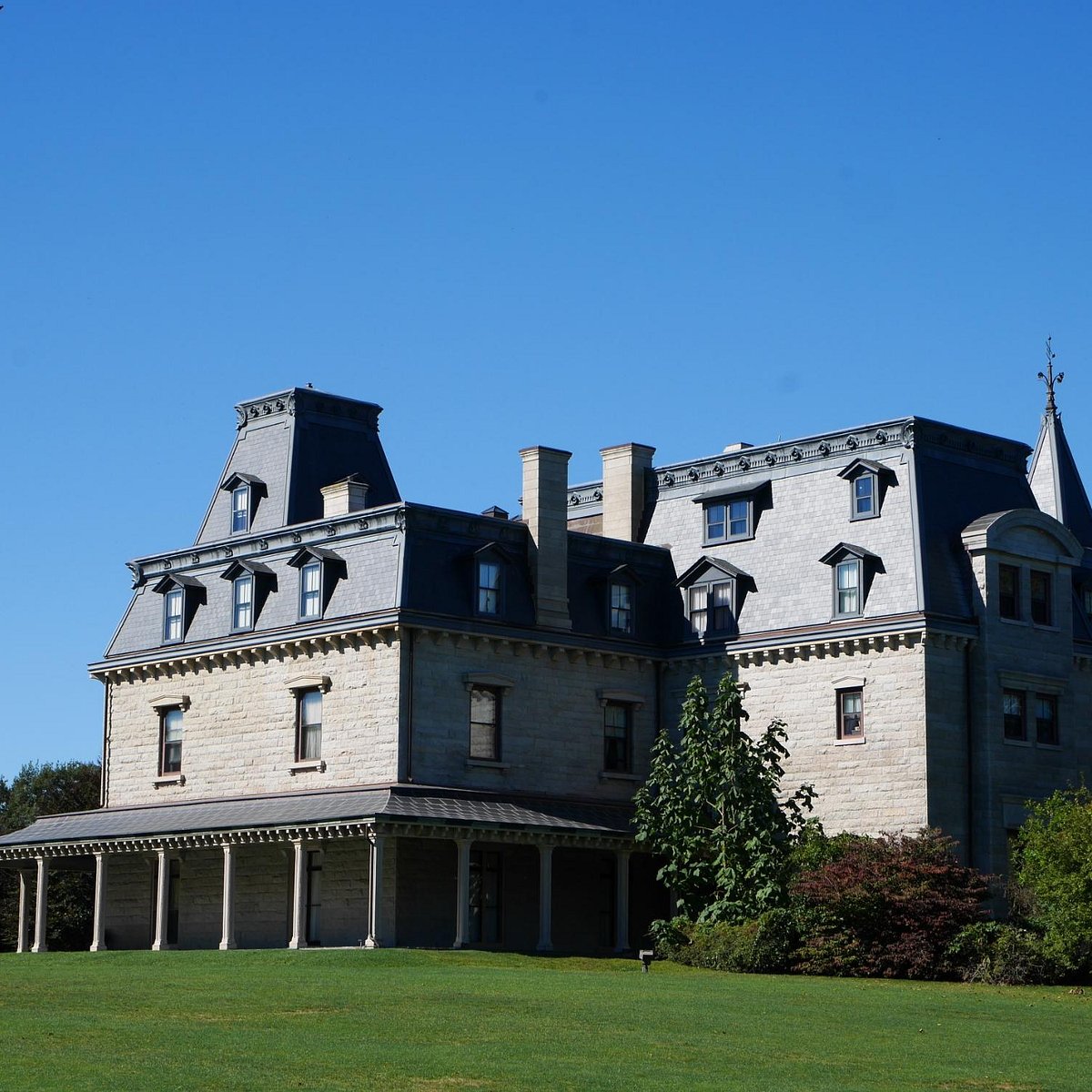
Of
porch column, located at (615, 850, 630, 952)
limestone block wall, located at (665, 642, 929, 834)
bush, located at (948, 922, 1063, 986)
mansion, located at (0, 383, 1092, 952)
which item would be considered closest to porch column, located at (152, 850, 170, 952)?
mansion, located at (0, 383, 1092, 952)

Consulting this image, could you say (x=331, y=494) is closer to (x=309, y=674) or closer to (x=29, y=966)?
(x=309, y=674)

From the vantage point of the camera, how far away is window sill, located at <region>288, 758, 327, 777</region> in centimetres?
4984

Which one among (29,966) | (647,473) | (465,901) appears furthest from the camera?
(647,473)

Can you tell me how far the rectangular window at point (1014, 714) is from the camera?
163 feet

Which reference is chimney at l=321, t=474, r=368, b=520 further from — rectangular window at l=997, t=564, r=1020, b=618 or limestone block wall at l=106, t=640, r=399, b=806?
rectangular window at l=997, t=564, r=1020, b=618

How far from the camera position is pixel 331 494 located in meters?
54.8

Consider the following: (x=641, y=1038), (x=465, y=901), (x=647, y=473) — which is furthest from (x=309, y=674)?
(x=641, y=1038)

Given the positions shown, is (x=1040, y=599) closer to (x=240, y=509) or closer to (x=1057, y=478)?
(x=1057, y=478)

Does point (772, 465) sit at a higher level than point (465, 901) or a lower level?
higher

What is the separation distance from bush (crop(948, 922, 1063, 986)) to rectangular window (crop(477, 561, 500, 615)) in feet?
48.9

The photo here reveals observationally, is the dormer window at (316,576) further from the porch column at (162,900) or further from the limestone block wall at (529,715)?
the porch column at (162,900)

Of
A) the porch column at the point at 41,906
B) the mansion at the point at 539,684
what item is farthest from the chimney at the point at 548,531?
the porch column at the point at 41,906

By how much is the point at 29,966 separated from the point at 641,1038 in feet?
58.8

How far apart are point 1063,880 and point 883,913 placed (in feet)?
12.2
